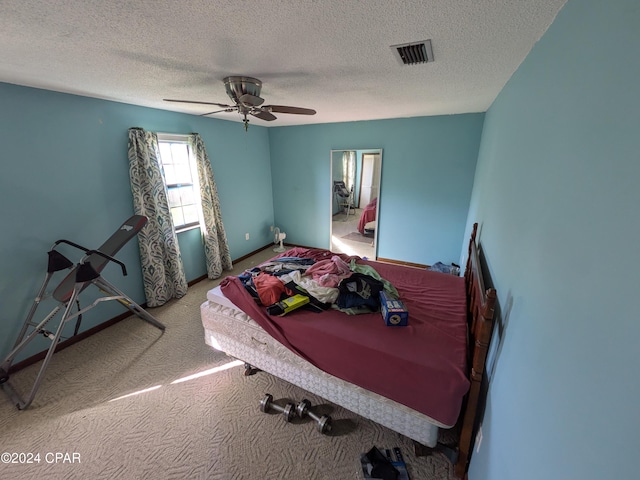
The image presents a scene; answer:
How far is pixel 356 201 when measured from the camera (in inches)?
165

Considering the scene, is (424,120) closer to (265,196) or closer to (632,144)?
(265,196)

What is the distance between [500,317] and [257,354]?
1659mm

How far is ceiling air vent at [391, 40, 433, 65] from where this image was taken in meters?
1.27

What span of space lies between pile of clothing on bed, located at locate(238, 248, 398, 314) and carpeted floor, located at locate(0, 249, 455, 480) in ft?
2.37

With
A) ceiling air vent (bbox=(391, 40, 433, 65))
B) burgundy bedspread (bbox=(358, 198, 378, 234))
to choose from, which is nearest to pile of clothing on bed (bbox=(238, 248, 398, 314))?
ceiling air vent (bbox=(391, 40, 433, 65))

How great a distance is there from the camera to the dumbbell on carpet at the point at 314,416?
1602mm

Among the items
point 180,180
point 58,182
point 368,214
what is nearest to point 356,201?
point 368,214

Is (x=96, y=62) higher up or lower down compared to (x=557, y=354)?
higher up

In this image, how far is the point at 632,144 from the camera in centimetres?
46

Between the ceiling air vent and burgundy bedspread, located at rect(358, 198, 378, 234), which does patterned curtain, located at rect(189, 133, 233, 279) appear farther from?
the ceiling air vent

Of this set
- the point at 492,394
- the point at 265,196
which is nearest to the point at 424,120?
the point at 265,196

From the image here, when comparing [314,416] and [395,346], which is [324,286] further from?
[314,416]

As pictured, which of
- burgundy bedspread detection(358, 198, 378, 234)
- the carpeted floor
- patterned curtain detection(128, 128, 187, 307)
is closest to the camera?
the carpeted floor

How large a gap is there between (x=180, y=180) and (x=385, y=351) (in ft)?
10.5
